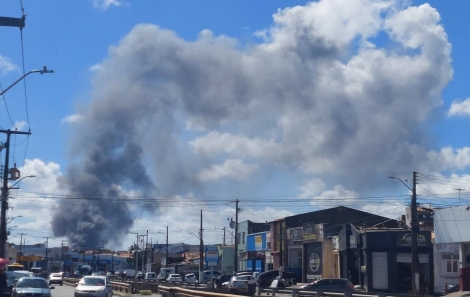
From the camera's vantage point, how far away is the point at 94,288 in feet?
119

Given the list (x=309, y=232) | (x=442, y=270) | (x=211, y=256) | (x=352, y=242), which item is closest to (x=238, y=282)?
(x=352, y=242)

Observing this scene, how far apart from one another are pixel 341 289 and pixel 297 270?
105 ft

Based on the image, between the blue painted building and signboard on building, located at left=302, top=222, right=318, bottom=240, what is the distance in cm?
1315

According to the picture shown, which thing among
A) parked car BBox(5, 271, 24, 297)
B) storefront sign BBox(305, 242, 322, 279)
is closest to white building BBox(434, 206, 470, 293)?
storefront sign BBox(305, 242, 322, 279)

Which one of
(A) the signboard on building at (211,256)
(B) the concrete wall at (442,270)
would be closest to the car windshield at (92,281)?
(B) the concrete wall at (442,270)

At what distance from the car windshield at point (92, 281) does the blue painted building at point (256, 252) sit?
55.2 meters

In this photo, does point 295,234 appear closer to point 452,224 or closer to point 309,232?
point 309,232

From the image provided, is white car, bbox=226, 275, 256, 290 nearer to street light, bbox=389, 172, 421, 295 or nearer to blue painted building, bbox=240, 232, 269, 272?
street light, bbox=389, 172, 421, 295

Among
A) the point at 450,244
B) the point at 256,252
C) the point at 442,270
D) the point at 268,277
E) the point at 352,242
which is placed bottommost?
the point at 268,277

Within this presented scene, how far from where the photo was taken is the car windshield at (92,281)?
37.1 metres

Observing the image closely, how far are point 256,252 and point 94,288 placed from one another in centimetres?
6063

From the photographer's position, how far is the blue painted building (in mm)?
93125

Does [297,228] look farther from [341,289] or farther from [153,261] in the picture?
[153,261]

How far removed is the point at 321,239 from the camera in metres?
76.2
